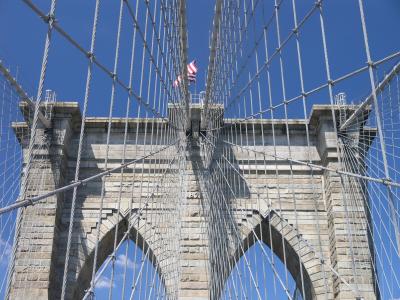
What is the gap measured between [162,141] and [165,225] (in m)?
1.96

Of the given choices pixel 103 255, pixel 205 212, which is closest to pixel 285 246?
pixel 205 212

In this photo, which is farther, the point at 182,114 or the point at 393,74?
the point at 182,114

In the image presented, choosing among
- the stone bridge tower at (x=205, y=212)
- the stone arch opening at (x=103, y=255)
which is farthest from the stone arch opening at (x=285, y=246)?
the stone arch opening at (x=103, y=255)

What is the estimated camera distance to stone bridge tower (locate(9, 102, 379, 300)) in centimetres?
1264

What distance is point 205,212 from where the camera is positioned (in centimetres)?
1355

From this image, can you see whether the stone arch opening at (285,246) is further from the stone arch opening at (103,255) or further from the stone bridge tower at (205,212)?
the stone arch opening at (103,255)

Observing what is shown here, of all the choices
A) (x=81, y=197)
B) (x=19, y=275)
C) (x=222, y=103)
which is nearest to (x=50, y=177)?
(x=81, y=197)

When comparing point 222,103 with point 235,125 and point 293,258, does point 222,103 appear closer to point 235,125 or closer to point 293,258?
point 235,125

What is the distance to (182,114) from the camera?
13.9 meters

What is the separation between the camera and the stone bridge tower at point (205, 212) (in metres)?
12.6

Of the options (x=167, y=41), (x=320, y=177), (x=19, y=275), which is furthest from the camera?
(x=320, y=177)

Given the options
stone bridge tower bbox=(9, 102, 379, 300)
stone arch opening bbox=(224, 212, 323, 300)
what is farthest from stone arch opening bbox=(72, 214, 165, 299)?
stone arch opening bbox=(224, 212, 323, 300)

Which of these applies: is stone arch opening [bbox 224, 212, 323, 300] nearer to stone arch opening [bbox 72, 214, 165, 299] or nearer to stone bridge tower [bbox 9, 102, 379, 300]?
stone bridge tower [bbox 9, 102, 379, 300]

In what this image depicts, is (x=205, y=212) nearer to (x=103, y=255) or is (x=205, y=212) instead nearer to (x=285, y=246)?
(x=285, y=246)
